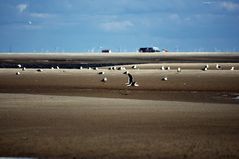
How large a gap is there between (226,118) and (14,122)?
7769mm

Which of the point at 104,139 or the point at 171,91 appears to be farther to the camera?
the point at 171,91

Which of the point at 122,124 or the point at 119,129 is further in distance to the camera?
the point at 122,124

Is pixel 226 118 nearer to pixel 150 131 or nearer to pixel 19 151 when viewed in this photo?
pixel 150 131

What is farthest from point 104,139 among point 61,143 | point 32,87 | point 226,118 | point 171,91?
point 32,87

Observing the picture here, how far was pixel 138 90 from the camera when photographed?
35.2 meters

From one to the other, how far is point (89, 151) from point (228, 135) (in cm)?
461

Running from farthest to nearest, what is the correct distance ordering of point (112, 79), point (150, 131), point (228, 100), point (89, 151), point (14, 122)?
point (112, 79) → point (228, 100) → point (14, 122) → point (150, 131) → point (89, 151)

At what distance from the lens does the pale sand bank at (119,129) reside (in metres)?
15.4

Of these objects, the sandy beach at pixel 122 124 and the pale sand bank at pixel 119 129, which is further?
the sandy beach at pixel 122 124

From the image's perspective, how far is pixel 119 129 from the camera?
1872 centimetres

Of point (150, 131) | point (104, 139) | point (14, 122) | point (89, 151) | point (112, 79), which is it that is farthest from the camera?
point (112, 79)

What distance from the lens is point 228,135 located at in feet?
57.1

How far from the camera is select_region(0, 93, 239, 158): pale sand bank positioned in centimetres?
1541

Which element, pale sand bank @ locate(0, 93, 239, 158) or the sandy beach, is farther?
the sandy beach
